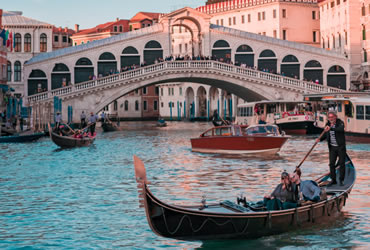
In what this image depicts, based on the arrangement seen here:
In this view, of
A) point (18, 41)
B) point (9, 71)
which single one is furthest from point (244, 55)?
point (18, 41)

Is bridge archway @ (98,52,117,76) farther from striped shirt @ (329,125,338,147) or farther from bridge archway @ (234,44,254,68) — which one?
striped shirt @ (329,125,338,147)

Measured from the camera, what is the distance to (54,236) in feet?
37.0

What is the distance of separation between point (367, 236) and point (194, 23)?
43.4 metres

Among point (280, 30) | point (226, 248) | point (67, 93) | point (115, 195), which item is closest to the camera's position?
point (226, 248)

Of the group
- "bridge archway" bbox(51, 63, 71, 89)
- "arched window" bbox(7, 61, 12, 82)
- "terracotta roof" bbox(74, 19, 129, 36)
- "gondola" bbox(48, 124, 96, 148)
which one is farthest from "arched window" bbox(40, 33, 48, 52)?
"gondola" bbox(48, 124, 96, 148)

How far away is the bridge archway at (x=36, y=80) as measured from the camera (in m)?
49.5

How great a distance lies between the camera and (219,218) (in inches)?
393

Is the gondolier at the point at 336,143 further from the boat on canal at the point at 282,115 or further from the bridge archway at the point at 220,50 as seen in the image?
the bridge archway at the point at 220,50

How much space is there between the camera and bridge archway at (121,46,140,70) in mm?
50344

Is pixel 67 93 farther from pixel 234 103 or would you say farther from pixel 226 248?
pixel 226 248

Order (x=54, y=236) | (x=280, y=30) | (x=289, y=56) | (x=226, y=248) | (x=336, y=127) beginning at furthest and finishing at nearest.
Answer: (x=280, y=30) < (x=289, y=56) < (x=336, y=127) < (x=54, y=236) < (x=226, y=248)

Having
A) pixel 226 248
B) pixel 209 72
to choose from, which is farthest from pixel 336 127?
pixel 209 72

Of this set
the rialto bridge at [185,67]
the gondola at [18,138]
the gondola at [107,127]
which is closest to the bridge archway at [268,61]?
the rialto bridge at [185,67]

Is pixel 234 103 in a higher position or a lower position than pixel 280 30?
lower
